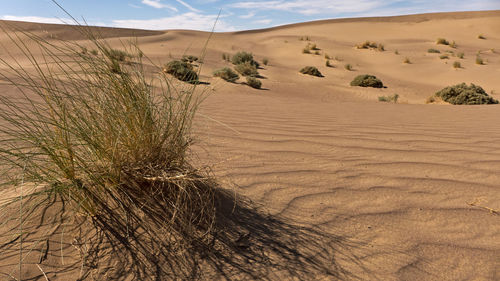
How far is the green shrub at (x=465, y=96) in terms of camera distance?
314 inches

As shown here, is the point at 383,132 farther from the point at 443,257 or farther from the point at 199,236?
the point at 199,236

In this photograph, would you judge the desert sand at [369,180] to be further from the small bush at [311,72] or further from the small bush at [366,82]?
the small bush at [311,72]

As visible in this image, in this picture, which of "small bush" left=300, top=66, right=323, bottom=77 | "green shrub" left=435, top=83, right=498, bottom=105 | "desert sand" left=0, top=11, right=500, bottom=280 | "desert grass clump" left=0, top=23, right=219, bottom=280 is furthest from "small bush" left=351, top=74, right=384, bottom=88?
"desert grass clump" left=0, top=23, right=219, bottom=280

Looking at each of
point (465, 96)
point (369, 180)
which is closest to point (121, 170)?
point (369, 180)

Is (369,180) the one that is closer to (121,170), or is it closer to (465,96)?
(121,170)

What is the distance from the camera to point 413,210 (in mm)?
2148

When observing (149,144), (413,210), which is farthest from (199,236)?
(413,210)

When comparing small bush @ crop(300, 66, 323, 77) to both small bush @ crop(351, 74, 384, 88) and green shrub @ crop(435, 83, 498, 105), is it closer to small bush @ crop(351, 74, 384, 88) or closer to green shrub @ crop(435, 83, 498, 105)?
small bush @ crop(351, 74, 384, 88)

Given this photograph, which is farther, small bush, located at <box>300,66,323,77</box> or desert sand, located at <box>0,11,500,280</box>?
small bush, located at <box>300,66,323,77</box>

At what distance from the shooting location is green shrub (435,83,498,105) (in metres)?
7.97

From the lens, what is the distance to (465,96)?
26.6 ft

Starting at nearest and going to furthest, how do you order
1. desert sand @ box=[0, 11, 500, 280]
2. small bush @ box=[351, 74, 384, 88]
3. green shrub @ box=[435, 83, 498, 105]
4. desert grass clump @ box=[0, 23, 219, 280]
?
desert grass clump @ box=[0, 23, 219, 280] → desert sand @ box=[0, 11, 500, 280] → green shrub @ box=[435, 83, 498, 105] → small bush @ box=[351, 74, 384, 88]

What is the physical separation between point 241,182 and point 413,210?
3.70 feet

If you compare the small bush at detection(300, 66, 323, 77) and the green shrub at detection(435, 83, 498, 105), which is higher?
the small bush at detection(300, 66, 323, 77)
